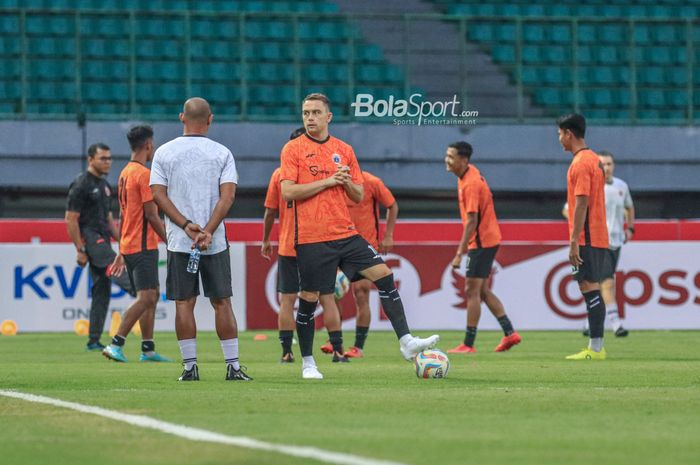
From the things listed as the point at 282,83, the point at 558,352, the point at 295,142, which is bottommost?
the point at 558,352

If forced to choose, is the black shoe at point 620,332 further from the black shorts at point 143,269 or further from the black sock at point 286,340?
the black shorts at point 143,269

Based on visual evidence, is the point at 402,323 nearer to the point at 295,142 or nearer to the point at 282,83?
the point at 295,142

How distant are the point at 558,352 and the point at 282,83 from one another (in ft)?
33.0

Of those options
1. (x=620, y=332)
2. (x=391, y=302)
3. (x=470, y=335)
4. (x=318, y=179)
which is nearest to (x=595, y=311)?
(x=470, y=335)

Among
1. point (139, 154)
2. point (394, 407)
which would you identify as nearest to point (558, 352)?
point (139, 154)

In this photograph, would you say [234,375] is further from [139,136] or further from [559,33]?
[559,33]

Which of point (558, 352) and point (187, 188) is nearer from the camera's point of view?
point (187, 188)

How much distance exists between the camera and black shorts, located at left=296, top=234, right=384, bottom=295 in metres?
9.44

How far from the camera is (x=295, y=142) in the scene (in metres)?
9.53

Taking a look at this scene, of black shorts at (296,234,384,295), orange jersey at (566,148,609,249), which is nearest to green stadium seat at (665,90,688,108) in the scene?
orange jersey at (566,148,609,249)

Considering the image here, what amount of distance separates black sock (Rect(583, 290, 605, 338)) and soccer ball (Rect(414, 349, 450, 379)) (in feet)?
10.1

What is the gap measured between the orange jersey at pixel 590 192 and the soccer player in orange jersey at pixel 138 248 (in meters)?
Answer: 3.56
